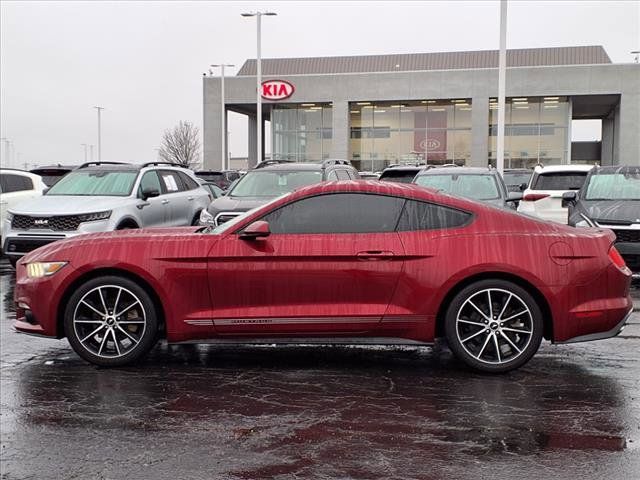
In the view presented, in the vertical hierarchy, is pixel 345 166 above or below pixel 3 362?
above

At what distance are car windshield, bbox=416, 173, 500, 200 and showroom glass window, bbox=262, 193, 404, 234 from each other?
6.61 meters

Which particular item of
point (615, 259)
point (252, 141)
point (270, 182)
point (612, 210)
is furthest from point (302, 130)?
point (615, 259)

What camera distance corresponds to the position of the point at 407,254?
5.76 meters

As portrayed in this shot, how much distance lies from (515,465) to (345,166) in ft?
33.4

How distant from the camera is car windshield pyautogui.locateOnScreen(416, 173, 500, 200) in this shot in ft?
40.6

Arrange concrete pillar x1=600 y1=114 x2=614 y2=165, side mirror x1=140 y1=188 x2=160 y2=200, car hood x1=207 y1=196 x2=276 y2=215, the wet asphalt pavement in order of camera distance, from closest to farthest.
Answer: the wet asphalt pavement < car hood x1=207 y1=196 x2=276 y2=215 < side mirror x1=140 y1=188 x2=160 y2=200 < concrete pillar x1=600 y1=114 x2=614 y2=165

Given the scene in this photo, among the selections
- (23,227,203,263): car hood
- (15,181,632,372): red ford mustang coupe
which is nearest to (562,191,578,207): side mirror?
(15,181,632,372): red ford mustang coupe

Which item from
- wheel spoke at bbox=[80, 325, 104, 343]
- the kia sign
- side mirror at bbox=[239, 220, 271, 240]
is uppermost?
the kia sign

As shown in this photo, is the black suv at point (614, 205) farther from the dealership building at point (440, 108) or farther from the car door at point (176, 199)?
the dealership building at point (440, 108)

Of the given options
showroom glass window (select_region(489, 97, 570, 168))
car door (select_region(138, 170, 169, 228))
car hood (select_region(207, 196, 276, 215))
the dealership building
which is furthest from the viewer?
showroom glass window (select_region(489, 97, 570, 168))

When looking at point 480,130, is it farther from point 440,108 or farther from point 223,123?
point 223,123

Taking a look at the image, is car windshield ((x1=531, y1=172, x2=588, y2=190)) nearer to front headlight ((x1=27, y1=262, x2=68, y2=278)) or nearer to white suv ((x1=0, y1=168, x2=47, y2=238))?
white suv ((x1=0, y1=168, x2=47, y2=238))

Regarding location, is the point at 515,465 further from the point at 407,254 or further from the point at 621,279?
the point at 621,279

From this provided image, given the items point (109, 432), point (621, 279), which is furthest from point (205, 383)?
point (621, 279)
